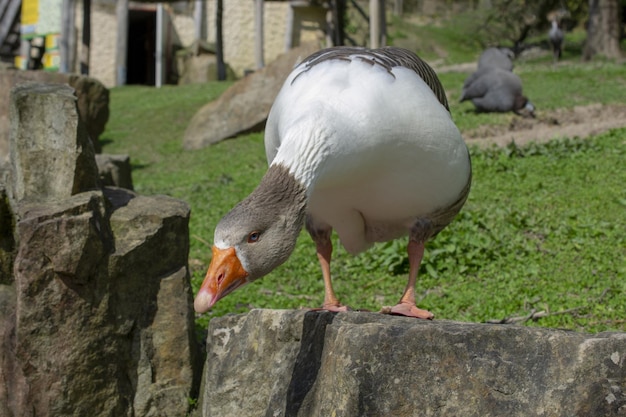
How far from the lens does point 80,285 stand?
4168 mm

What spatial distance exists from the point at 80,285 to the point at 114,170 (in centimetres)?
420

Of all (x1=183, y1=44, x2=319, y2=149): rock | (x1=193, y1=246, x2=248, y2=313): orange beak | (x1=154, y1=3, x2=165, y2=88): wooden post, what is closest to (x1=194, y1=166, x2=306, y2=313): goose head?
(x1=193, y1=246, x2=248, y2=313): orange beak

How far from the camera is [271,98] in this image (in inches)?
506

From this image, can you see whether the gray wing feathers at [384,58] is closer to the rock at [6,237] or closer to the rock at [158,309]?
the rock at [158,309]

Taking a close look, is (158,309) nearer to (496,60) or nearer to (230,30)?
(496,60)

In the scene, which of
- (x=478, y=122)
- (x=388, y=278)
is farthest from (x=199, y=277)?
(x=478, y=122)

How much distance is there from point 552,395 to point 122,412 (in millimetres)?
2471

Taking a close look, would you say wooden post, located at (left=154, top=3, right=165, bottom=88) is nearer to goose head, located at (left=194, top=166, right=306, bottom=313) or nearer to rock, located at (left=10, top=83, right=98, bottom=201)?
rock, located at (left=10, top=83, right=98, bottom=201)

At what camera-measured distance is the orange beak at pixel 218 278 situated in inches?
113

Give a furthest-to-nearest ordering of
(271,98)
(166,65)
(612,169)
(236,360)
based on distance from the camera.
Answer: (166,65), (271,98), (612,169), (236,360)

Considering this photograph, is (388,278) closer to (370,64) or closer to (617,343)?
(370,64)

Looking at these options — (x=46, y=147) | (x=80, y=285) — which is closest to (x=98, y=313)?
(x=80, y=285)

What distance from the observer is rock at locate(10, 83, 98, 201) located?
4.53 m

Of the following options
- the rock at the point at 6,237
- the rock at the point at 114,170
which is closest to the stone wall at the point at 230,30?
the rock at the point at 114,170
